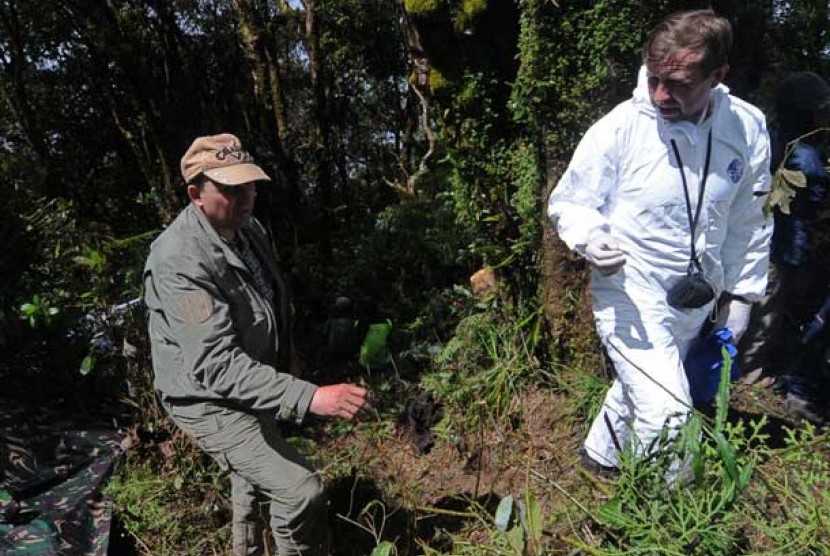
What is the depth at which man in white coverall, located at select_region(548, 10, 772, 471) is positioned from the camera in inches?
96.8

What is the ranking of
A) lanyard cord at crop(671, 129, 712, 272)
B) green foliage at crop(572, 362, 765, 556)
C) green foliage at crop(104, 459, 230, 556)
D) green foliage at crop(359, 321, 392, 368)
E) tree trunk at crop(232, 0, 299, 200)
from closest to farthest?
green foliage at crop(572, 362, 765, 556)
lanyard cord at crop(671, 129, 712, 272)
green foliage at crop(104, 459, 230, 556)
green foliage at crop(359, 321, 392, 368)
tree trunk at crop(232, 0, 299, 200)

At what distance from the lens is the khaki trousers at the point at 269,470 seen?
281 centimetres

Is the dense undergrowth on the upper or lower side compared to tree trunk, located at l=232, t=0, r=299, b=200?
lower

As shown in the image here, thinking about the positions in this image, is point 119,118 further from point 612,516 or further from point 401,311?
point 612,516

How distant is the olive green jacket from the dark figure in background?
263 cm

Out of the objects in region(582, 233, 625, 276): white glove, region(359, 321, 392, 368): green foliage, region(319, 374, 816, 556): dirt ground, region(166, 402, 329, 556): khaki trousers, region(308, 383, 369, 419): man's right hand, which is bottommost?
region(319, 374, 816, 556): dirt ground

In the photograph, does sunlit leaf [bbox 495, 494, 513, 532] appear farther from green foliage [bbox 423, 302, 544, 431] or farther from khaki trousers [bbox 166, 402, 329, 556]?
green foliage [bbox 423, 302, 544, 431]

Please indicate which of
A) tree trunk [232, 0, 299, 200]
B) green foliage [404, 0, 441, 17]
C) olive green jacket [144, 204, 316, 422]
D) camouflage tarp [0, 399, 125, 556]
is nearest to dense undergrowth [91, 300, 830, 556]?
camouflage tarp [0, 399, 125, 556]

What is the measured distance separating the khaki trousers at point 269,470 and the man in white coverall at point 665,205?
3.97 feet

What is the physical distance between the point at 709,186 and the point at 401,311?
3.32 m

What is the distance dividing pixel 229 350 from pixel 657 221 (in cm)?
165

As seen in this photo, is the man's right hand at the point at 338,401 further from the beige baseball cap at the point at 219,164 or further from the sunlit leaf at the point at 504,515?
the beige baseball cap at the point at 219,164

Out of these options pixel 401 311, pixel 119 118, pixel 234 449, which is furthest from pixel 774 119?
pixel 119 118

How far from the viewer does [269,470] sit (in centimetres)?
284
